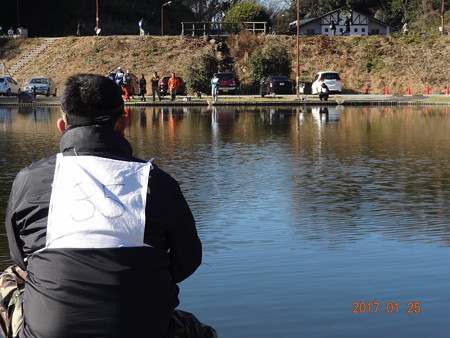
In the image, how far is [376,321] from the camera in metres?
6.63

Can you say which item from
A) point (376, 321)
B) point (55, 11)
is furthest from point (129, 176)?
point (55, 11)

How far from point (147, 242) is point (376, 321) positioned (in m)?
3.18

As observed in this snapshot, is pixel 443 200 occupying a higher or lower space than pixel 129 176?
lower

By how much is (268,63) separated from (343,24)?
28273mm

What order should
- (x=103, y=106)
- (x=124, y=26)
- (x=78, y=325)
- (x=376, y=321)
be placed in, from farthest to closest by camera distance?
(x=124, y=26), (x=376, y=321), (x=103, y=106), (x=78, y=325)

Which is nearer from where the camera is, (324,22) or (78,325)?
(78,325)

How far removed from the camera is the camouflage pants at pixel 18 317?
4082 mm

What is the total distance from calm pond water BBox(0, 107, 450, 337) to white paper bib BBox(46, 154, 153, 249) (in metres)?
2.66

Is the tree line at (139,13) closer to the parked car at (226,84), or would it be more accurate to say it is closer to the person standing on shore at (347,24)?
the person standing on shore at (347,24)

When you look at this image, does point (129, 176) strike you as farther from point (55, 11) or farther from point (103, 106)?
point (55, 11)

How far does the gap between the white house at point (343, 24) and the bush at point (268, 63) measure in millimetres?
24820

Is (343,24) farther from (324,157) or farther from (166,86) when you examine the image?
(324,157)
